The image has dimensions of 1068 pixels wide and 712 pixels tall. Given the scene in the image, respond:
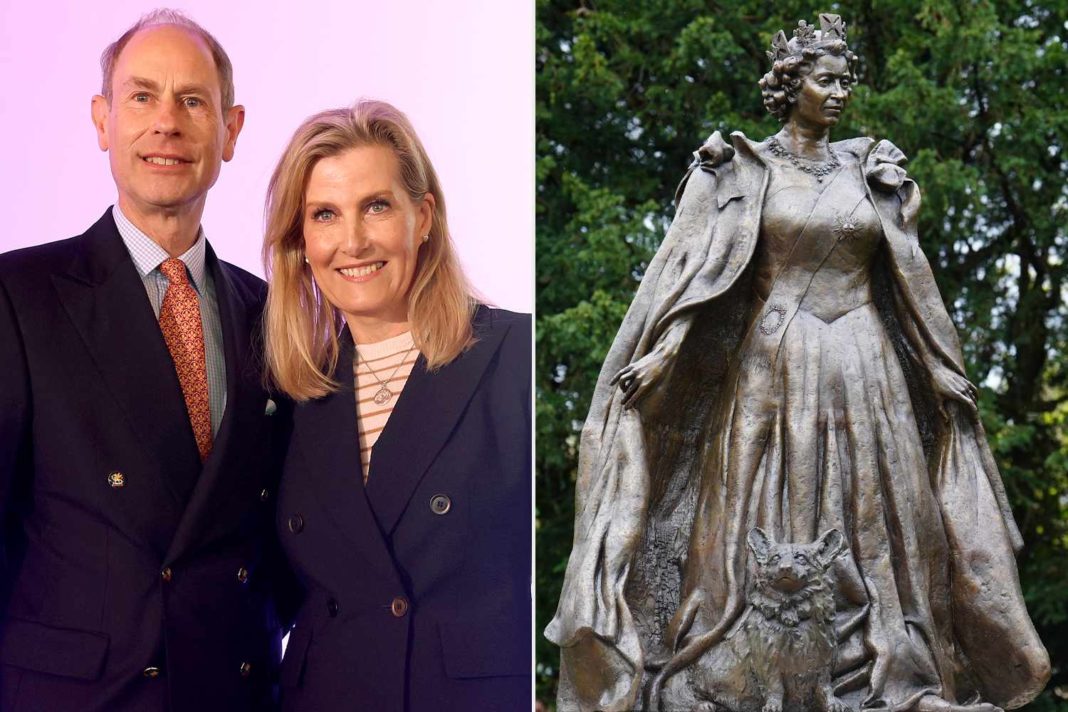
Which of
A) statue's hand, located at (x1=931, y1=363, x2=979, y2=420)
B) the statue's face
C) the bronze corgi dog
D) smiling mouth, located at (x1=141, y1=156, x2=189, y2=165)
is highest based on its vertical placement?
smiling mouth, located at (x1=141, y1=156, x2=189, y2=165)

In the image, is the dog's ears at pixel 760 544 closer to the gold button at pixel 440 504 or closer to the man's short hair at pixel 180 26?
the gold button at pixel 440 504

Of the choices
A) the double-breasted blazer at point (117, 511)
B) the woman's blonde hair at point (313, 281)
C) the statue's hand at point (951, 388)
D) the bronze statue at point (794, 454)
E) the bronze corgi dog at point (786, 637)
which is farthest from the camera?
the woman's blonde hair at point (313, 281)

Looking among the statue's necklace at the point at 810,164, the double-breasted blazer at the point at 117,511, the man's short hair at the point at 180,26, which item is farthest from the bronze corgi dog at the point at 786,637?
the man's short hair at the point at 180,26

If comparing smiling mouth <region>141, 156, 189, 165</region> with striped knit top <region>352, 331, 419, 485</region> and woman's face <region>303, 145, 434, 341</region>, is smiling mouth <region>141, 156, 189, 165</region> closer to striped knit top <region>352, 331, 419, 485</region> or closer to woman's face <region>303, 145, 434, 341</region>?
woman's face <region>303, 145, 434, 341</region>

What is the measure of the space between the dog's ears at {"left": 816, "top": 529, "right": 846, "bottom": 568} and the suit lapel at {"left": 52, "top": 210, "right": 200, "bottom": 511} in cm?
292

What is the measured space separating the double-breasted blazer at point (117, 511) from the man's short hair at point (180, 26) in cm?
79

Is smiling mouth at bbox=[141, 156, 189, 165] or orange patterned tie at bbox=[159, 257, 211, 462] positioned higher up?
smiling mouth at bbox=[141, 156, 189, 165]

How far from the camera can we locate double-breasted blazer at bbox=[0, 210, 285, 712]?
8.04 meters

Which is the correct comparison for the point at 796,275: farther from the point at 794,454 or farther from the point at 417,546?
the point at 417,546

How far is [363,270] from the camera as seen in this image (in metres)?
8.88

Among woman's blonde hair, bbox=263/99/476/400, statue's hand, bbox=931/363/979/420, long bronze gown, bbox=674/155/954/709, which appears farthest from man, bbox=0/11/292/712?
statue's hand, bbox=931/363/979/420

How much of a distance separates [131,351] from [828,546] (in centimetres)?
329

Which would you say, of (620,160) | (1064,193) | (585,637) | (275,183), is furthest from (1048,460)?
(585,637)

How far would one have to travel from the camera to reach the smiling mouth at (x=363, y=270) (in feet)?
29.0
